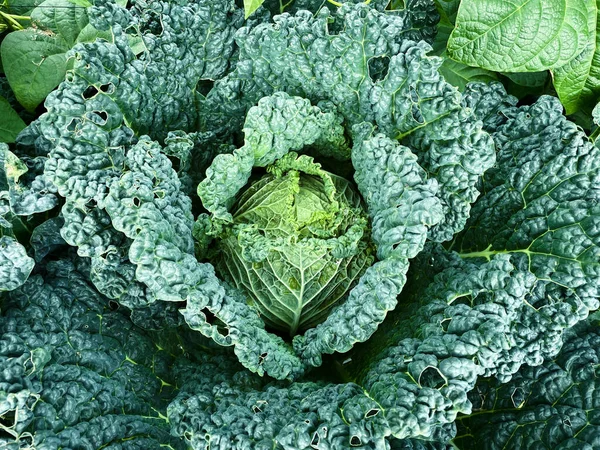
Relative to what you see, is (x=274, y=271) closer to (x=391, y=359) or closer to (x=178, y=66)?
(x=391, y=359)

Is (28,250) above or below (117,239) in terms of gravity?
below

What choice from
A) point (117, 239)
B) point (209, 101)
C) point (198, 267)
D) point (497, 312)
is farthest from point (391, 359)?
point (209, 101)

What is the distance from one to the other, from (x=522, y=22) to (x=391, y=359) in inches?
45.6

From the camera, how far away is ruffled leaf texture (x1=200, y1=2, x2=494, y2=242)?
171cm

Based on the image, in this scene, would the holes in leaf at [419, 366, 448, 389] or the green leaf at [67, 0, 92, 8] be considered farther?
the green leaf at [67, 0, 92, 8]

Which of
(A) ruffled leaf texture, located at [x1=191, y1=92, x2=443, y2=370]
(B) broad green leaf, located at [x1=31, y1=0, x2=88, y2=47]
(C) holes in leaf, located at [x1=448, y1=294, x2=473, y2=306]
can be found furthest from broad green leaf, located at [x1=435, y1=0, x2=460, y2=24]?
(B) broad green leaf, located at [x1=31, y1=0, x2=88, y2=47]

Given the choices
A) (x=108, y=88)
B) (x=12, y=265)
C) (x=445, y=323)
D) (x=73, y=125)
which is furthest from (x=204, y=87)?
(x=445, y=323)

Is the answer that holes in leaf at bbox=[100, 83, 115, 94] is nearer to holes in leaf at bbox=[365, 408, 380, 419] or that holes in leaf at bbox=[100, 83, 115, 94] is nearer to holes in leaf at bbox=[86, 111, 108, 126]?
holes in leaf at bbox=[86, 111, 108, 126]

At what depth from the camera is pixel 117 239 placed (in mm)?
1731

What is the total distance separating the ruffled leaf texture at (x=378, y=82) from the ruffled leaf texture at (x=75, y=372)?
85 cm

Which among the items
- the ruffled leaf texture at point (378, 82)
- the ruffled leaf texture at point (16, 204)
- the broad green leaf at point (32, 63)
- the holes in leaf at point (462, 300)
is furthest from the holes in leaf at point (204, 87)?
the holes in leaf at point (462, 300)

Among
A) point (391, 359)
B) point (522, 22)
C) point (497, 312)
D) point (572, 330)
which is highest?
point (522, 22)

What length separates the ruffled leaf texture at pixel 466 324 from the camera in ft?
4.89

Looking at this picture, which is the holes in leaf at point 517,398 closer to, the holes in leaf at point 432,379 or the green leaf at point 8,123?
the holes in leaf at point 432,379
